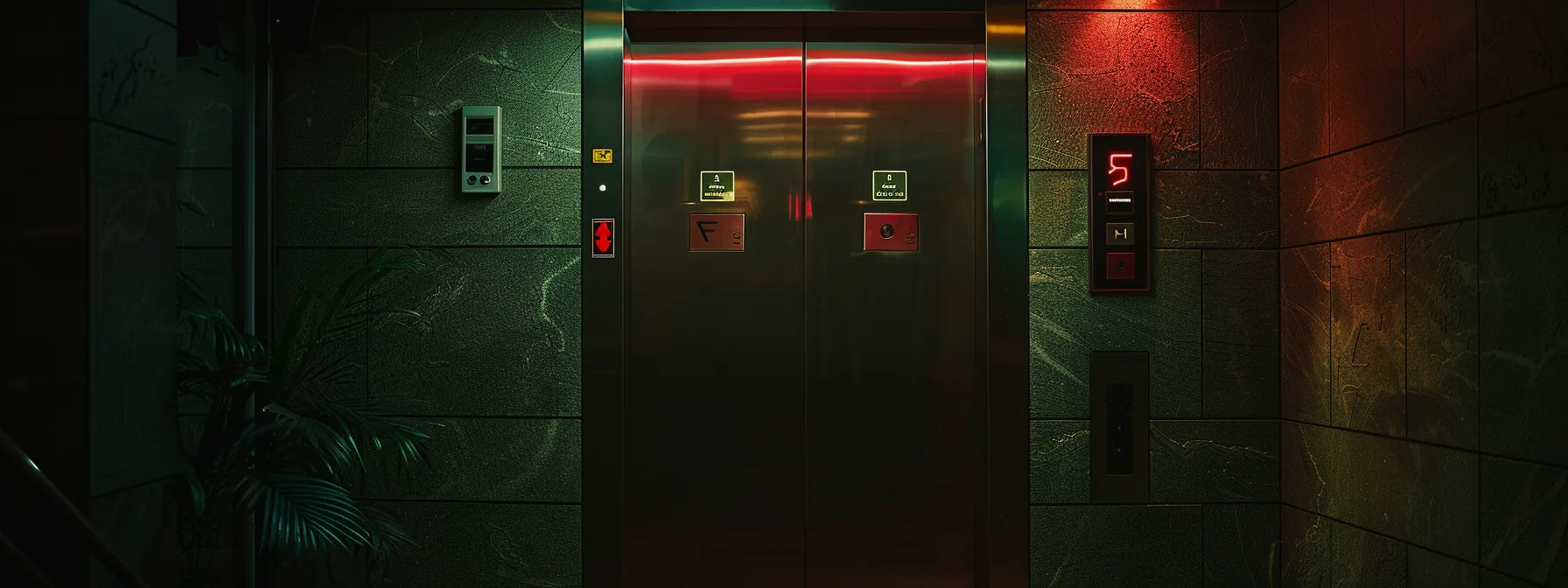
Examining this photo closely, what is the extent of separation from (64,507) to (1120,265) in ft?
10.4

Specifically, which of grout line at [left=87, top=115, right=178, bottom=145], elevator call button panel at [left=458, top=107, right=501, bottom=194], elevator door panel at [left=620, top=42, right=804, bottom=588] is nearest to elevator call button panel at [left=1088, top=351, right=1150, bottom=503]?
elevator door panel at [left=620, top=42, right=804, bottom=588]

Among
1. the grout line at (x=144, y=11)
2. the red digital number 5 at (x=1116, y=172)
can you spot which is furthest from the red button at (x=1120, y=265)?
the grout line at (x=144, y=11)

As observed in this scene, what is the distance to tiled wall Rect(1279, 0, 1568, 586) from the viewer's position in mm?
2479

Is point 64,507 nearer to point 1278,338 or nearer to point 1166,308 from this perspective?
point 1166,308

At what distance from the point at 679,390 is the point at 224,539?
167 centimetres

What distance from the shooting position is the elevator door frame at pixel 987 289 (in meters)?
3.60

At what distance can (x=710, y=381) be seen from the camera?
12.4 feet

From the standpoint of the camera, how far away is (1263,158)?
364 centimetres

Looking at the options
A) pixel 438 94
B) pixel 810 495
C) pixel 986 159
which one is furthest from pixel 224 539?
pixel 986 159

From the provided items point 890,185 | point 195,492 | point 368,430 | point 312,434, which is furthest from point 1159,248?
point 195,492

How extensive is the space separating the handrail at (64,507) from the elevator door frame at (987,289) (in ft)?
5.26

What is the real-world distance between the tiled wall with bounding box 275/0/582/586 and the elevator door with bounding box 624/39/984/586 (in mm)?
295

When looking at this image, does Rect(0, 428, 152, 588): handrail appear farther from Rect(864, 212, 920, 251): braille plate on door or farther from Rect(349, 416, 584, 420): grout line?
Rect(864, 212, 920, 251): braille plate on door

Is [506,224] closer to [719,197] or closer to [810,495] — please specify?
[719,197]
